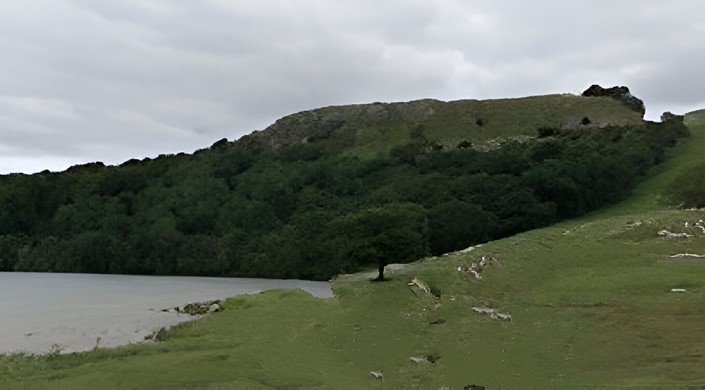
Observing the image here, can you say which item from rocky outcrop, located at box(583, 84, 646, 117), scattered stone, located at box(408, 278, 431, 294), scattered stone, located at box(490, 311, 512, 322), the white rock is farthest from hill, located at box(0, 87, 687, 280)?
the white rock

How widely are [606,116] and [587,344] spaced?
110213mm

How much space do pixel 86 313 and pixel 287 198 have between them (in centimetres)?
6770

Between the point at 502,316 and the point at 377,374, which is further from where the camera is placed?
the point at 502,316

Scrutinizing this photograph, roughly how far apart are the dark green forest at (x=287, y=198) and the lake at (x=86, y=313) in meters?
27.4

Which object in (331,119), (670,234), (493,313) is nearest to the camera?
(493,313)

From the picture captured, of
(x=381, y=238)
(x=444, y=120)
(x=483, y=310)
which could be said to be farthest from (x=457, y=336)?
(x=444, y=120)

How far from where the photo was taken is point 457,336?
29.5m

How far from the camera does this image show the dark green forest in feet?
297

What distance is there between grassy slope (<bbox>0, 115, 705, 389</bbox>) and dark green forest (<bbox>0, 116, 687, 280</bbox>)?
31973 millimetres

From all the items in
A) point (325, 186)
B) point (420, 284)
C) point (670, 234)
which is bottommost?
point (420, 284)

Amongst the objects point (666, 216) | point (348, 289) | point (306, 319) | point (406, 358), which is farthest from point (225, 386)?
point (666, 216)

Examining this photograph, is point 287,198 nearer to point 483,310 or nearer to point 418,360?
point 483,310

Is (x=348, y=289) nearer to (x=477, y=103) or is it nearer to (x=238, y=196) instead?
(x=238, y=196)

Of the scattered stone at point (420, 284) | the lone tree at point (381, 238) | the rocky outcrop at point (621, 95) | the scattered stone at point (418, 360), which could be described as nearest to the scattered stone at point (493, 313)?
the scattered stone at point (420, 284)
